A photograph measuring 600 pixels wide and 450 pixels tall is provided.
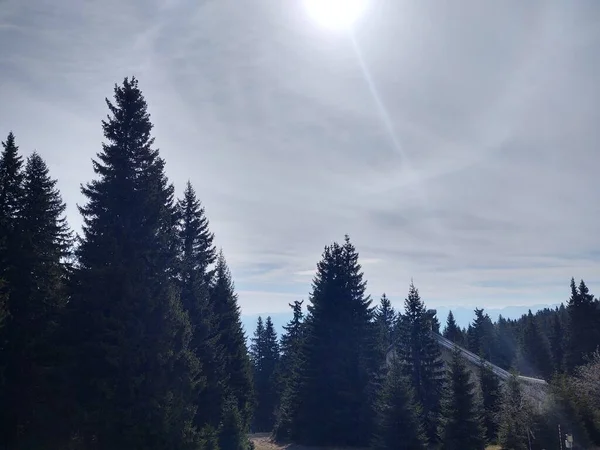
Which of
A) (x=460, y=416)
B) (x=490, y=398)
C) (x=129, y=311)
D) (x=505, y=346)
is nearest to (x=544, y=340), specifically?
(x=505, y=346)

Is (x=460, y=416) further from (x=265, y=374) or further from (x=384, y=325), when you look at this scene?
(x=265, y=374)

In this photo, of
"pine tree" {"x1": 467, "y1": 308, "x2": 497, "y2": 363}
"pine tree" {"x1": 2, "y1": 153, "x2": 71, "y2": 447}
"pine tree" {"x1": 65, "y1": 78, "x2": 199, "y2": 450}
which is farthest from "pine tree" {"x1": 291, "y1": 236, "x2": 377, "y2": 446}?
"pine tree" {"x1": 467, "y1": 308, "x2": 497, "y2": 363}

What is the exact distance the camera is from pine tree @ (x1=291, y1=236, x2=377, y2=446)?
117 ft

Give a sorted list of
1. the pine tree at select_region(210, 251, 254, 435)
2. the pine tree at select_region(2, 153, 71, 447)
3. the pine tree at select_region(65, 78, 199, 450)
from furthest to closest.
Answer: the pine tree at select_region(210, 251, 254, 435), the pine tree at select_region(2, 153, 71, 447), the pine tree at select_region(65, 78, 199, 450)

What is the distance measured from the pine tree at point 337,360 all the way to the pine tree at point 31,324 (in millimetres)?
21701

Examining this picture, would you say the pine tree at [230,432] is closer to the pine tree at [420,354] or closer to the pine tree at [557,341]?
the pine tree at [420,354]

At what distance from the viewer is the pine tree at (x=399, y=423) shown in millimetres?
28328

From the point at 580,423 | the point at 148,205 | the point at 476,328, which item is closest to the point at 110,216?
the point at 148,205

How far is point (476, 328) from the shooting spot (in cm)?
8325

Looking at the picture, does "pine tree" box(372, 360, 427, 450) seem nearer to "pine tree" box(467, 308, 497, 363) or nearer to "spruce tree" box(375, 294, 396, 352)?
"spruce tree" box(375, 294, 396, 352)

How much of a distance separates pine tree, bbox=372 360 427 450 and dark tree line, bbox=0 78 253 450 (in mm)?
12314

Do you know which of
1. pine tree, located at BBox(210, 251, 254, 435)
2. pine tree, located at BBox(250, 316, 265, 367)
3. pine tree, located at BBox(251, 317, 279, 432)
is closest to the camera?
pine tree, located at BBox(210, 251, 254, 435)

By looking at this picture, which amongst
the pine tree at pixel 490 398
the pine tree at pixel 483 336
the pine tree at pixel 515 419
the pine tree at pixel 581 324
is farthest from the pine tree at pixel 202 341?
the pine tree at pixel 483 336

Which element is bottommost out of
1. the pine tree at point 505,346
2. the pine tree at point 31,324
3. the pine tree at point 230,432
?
the pine tree at point 230,432
